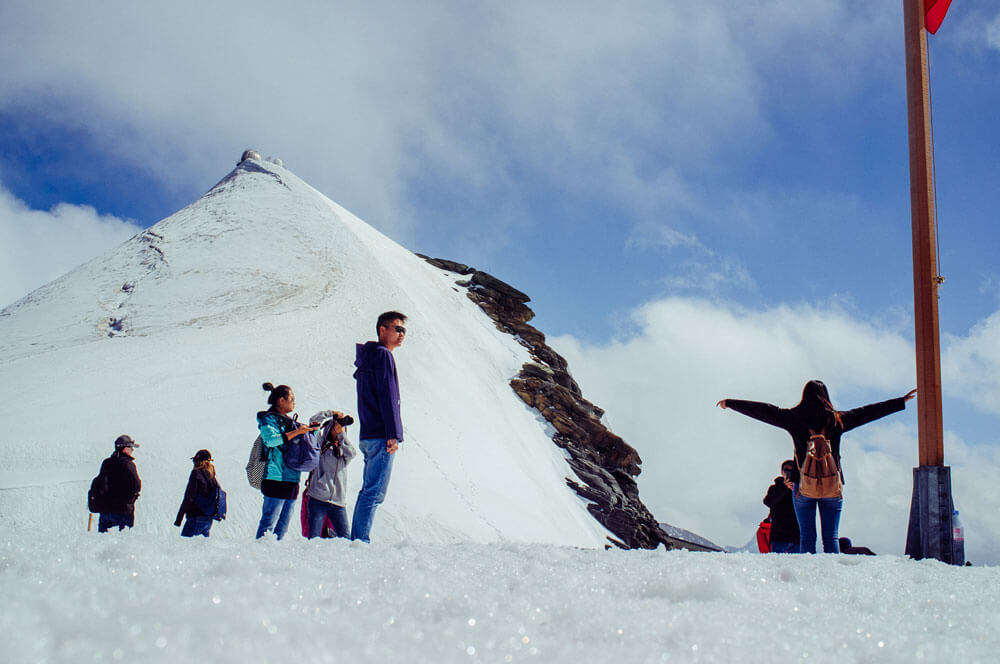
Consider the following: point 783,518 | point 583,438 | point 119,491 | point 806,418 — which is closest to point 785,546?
point 783,518

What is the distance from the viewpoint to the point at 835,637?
65.9 inches

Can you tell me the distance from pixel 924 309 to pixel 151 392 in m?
13.3

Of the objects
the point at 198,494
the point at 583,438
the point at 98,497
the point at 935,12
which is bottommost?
the point at 98,497

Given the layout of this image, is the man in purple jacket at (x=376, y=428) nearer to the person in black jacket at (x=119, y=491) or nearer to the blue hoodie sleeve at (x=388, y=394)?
the blue hoodie sleeve at (x=388, y=394)

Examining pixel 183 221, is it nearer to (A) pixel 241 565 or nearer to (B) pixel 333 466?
(B) pixel 333 466

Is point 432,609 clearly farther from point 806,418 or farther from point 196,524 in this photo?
point 196,524

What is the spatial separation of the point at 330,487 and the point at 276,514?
518 millimetres

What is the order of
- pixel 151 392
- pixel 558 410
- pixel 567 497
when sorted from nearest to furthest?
1. pixel 151 392
2. pixel 567 497
3. pixel 558 410

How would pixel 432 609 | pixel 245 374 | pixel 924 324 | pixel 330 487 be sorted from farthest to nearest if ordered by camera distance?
pixel 245 374, pixel 924 324, pixel 330 487, pixel 432 609

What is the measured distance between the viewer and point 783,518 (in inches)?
294

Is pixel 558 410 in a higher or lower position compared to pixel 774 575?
higher

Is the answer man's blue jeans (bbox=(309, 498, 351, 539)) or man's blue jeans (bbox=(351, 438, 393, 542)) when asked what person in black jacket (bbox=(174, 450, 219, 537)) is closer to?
man's blue jeans (bbox=(309, 498, 351, 539))

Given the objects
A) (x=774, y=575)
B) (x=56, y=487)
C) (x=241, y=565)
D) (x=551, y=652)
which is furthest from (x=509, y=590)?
(x=56, y=487)

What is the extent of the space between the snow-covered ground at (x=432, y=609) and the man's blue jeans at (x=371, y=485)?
2.51 m
